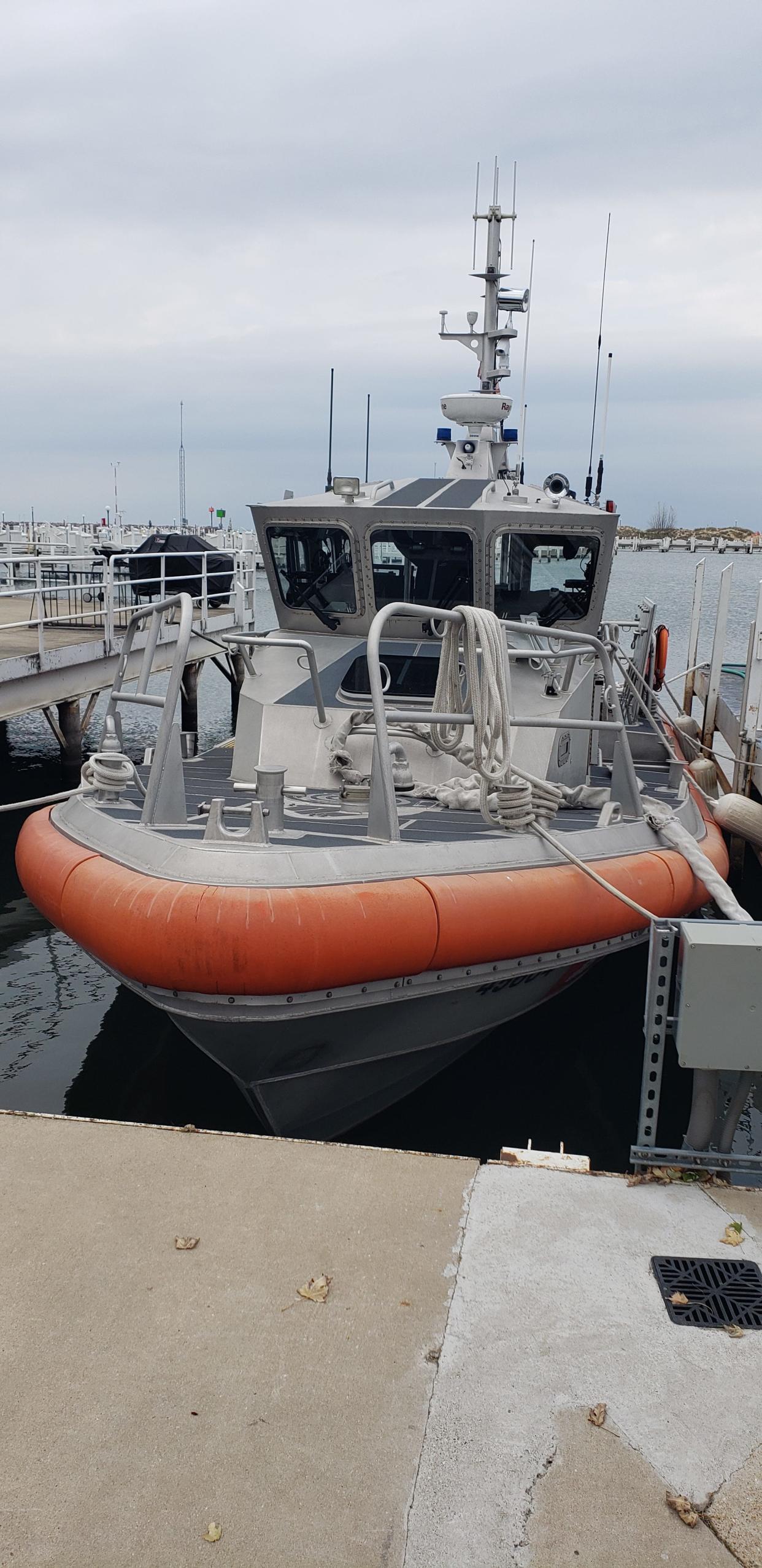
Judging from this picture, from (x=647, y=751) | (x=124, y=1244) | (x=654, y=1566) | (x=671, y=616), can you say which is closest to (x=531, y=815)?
(x=124, y=1244)

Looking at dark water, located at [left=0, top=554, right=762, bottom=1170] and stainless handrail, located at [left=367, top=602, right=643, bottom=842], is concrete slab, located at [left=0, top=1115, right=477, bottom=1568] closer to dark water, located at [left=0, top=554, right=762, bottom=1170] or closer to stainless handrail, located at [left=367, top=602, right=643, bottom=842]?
stainless handrail, located at [left=367, top=602, right=643, bottom=842]

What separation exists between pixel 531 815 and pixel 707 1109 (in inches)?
71.4

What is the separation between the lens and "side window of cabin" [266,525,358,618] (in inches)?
279

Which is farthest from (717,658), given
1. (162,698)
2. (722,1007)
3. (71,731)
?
(722,1007)

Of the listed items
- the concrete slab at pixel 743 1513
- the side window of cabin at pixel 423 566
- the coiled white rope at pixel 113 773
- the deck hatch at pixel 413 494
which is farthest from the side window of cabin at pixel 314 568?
the concrete slab at pixel 743 1513

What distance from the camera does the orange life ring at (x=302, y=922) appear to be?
393 cm

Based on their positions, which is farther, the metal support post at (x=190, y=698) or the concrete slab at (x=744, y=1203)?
the metal support post at (x=190, y=698)

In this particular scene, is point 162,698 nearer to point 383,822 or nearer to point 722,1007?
point 383,822

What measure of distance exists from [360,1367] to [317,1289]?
296mm

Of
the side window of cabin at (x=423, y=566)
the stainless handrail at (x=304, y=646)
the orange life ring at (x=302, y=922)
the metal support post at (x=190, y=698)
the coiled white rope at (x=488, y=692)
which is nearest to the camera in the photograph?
the orange life ring at (x=302, y=922)

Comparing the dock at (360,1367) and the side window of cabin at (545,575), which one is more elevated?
the side window of cabin at (545,575)

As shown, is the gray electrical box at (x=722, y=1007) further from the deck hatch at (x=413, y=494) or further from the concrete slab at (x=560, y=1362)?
the deck hatch at (x=413, y=494)

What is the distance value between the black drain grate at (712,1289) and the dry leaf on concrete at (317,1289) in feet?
3.00

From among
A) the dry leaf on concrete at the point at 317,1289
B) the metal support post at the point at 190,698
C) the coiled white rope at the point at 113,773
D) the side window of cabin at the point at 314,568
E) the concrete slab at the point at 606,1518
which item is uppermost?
the side window of cabin at the point at 314,568
